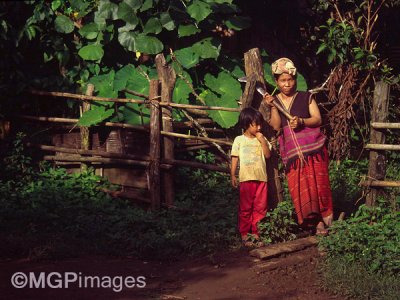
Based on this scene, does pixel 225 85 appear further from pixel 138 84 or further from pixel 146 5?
pixel 146 5

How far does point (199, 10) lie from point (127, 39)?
1.02 m

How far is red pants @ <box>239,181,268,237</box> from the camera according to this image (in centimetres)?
743

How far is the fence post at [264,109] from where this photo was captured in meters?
7.68

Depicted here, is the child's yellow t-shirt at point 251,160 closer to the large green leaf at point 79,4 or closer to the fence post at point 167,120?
the fence post at point 167,120

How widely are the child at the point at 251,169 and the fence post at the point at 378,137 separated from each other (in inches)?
42.6

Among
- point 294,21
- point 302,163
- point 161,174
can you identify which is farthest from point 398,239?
point 294,21

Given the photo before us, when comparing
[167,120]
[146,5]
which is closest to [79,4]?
[146,5]

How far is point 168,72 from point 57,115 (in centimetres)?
236

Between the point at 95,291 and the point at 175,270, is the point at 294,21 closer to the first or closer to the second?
the point at 175,270

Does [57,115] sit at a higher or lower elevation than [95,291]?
higher

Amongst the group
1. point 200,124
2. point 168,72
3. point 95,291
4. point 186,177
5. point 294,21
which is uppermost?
point 294,21

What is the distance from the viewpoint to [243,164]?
24.2ft

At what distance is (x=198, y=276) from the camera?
6.71 metres

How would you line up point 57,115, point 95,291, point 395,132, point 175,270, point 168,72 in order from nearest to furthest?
point 95,291, point 175,270, point 168,72, point 395,132, point 57,115
